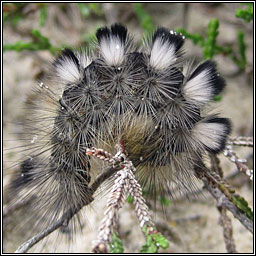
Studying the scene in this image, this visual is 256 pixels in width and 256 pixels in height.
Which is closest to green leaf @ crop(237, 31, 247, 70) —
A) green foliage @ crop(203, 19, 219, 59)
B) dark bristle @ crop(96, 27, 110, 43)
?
green foliage @ crop(203, 19, 219, 59)

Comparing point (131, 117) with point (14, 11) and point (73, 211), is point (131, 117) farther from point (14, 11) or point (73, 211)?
point (14, 11)

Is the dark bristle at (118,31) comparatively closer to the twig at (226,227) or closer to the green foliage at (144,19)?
the twig at (226,227)

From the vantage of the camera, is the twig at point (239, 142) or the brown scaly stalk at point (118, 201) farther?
the twig at point (239, 142)

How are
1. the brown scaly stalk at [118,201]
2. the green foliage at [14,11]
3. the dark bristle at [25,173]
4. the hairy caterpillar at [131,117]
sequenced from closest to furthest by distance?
1. the brown scaly stalk at [118,201]
2. the hairy caterpillar at [131,117]
3. the dark bristle at [25,173]
4. the green foliage at [14,11]

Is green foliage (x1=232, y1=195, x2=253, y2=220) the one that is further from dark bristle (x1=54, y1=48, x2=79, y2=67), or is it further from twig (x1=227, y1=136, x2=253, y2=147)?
dark bristle (x1=54, y1=48, x2=79, y2=67)

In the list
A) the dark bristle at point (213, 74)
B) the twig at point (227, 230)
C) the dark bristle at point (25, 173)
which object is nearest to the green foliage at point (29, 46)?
the dark bristle at point (25, 173)

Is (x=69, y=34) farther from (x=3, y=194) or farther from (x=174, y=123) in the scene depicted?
(x=174, y=123)

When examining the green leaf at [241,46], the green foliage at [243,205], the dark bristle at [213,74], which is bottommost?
the green foliage at [243,205]
